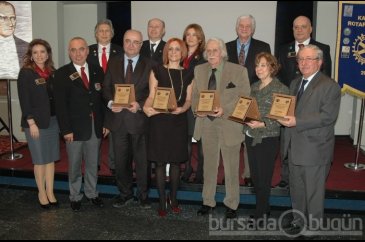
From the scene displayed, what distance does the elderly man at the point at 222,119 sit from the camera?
3.41 metres

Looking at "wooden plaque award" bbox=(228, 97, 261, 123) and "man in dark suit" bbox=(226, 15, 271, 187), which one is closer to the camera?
"wooden plaque award" bbox=(228, 97, 261, 123)

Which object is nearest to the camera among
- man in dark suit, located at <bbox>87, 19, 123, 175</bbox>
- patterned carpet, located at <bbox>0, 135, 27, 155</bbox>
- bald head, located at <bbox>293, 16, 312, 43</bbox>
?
bald head, located at <bbox>293, 16, 312, 43</bbox>

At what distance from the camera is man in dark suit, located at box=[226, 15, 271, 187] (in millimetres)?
3910

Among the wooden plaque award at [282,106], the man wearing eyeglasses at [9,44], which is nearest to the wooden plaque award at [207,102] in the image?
the wooden plaque award at [282,106]

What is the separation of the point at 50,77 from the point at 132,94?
881 mm

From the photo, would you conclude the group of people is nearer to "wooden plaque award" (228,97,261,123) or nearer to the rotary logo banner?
"wooden plaque award" (228,97,261,123)

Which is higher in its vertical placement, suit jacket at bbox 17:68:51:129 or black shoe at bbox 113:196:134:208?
suit jacket at bbox 17:68:51:129

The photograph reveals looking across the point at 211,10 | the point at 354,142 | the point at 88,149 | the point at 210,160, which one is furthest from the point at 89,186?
the point at 354,142

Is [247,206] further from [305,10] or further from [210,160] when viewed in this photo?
[305,10]

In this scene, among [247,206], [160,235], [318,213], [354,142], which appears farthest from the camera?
[354,142]

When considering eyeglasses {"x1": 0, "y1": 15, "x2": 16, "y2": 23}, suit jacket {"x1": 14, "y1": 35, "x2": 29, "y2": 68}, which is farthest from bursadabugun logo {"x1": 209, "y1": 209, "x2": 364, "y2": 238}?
eyeglasses {"x1": 0, "y1": 15, "x2": 16, "y2": 23}

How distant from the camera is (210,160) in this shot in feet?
11.7

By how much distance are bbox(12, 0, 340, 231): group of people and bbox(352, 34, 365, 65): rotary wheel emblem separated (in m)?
0.83

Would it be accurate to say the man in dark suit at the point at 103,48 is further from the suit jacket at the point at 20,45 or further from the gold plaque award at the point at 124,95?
the suit jacket at the point at 20,45
